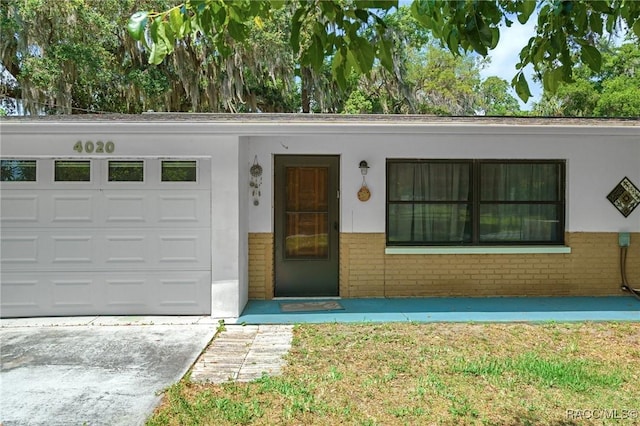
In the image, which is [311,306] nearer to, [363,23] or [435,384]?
[435,384]

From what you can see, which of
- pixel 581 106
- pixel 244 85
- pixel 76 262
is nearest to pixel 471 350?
pixel 76 262

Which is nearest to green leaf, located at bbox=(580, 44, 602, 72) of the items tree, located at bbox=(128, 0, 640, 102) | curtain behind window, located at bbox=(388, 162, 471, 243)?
tree, located at bbox=(128, 0, 640, 102)

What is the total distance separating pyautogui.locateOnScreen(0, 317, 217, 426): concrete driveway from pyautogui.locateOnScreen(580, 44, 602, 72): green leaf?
375 cm

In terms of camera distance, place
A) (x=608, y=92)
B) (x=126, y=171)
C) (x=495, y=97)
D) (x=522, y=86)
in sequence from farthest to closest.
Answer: (x=495, y=97) < (x=608, y=92) < (x=126, y=171) < (x=522, y=86)

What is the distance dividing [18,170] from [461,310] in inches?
255

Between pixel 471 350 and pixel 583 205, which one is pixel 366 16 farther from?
pixel 583 205

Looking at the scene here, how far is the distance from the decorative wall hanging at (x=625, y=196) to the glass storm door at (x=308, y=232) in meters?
4.43

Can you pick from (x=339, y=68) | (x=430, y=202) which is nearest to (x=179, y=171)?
(x=430, y=202)

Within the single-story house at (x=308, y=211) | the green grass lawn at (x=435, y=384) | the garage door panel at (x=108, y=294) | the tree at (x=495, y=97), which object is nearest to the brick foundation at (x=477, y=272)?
the single-story house at (x=308, y=211)

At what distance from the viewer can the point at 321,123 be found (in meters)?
6.16

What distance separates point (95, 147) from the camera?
251 inches

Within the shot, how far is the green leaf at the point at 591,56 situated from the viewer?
230cm

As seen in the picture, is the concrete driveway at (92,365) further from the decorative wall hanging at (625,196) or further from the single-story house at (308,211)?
the decorative wall hanging at (625,196)

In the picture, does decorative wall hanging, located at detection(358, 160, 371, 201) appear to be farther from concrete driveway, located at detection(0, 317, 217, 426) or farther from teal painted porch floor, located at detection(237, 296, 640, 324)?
concrete driveway, located at detection(0, 317, 217, 426)
